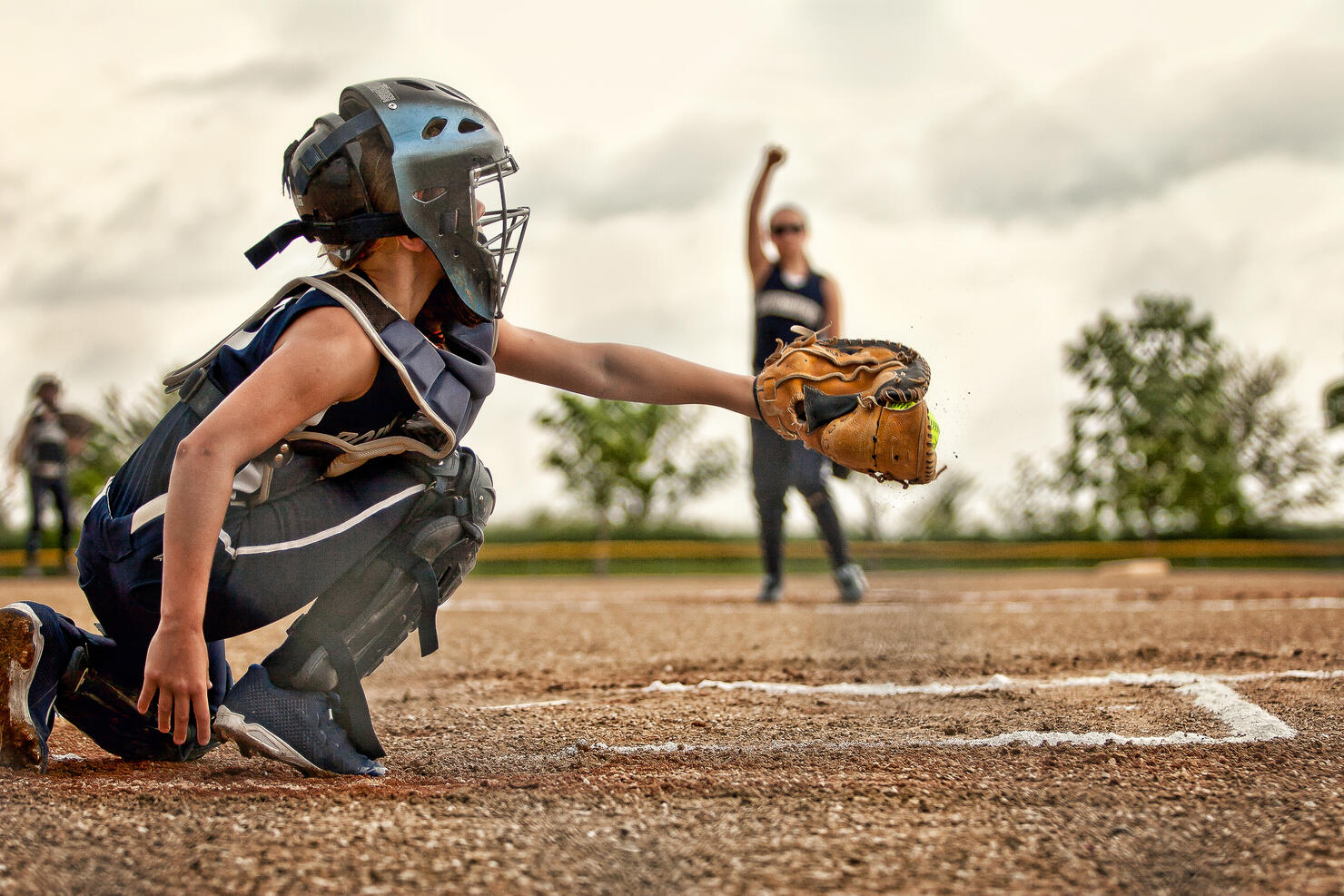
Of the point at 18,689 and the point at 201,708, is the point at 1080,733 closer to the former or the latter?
the point at 201,708

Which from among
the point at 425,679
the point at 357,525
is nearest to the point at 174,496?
the point at 357,525

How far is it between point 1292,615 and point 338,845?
4620mm

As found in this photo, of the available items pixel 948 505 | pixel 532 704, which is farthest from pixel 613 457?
pixel 532 704

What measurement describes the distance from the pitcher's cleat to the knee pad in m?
0.09

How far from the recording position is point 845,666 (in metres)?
3.54

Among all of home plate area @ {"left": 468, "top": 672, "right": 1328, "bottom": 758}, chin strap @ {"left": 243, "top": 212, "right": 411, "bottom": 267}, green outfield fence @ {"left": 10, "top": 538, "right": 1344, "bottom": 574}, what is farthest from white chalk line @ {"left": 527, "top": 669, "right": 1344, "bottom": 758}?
green outfield fence @ {"left": 10, "top": 538, "right": 1344, "bottom": 574}

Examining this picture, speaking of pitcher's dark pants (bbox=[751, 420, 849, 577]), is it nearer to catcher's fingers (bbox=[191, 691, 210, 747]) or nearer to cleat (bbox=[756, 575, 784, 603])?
cleat (bbox=[756, 575, 784, 603])

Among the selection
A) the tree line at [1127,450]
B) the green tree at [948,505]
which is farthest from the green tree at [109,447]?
the green tree at [948,505]

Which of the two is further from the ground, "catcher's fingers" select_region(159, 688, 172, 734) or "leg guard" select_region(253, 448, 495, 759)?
"leg guard" select_region(253, 448, 495, 759)

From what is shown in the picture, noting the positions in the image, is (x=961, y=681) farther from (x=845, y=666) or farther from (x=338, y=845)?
(x=338, y=845)

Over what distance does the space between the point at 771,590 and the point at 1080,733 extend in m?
4.15

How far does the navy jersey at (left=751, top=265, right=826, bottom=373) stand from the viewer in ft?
19.6

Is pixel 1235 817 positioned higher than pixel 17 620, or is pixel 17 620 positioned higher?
pixel 17 620

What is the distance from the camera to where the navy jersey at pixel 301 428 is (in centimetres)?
186
